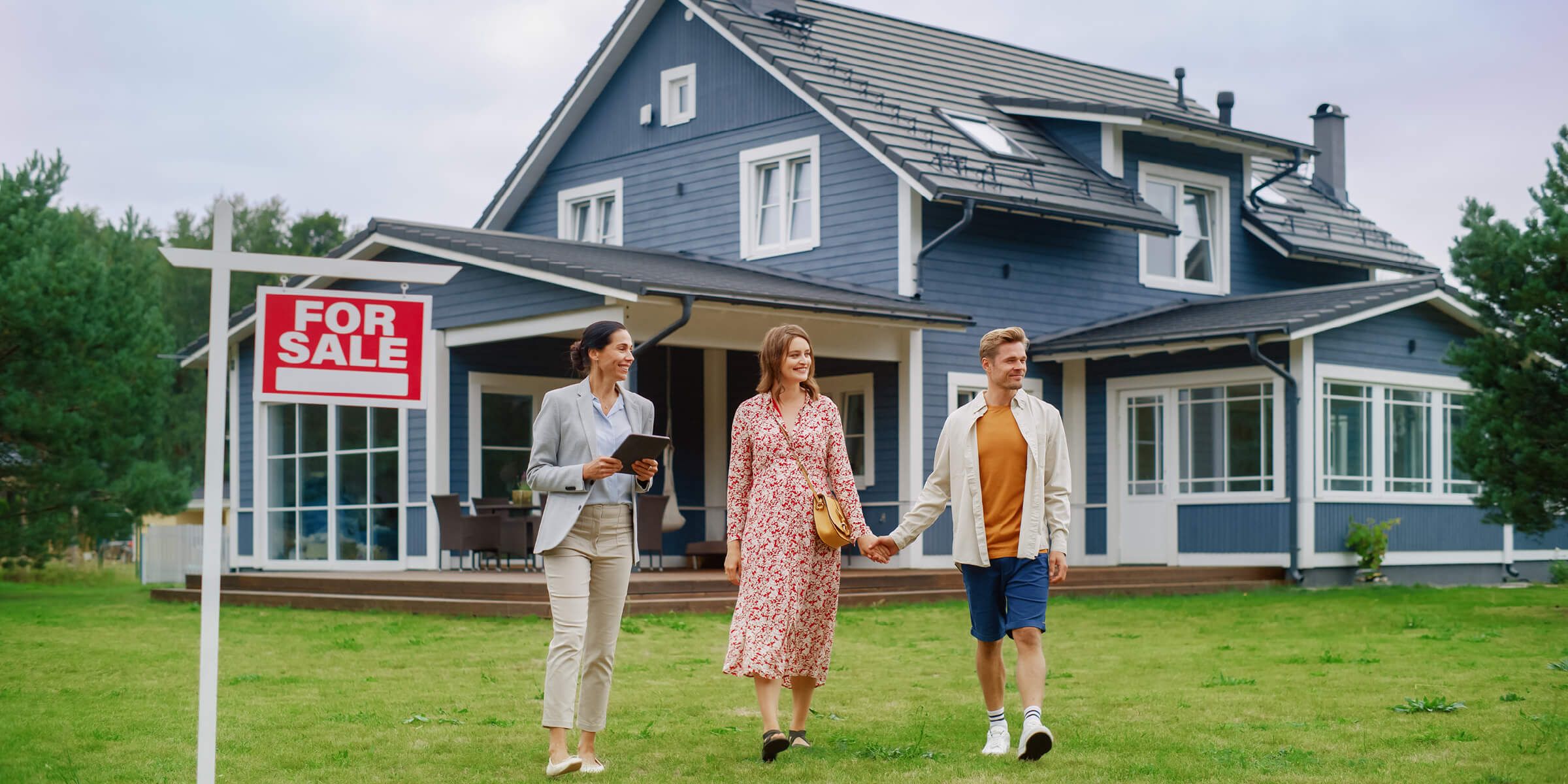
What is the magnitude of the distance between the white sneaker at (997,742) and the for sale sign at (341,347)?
249 cm

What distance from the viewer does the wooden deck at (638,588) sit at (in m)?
13.1

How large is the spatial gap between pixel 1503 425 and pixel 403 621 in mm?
8480

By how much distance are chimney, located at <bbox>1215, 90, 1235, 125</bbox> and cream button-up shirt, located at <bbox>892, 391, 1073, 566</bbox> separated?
16989 mm

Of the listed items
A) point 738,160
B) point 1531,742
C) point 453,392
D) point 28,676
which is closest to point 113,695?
point 28,676

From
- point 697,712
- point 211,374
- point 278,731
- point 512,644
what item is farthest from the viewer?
point 512,644

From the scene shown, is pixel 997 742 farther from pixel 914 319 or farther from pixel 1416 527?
pixel 1416 527

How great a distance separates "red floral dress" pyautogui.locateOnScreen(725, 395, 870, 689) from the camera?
6.34 meters

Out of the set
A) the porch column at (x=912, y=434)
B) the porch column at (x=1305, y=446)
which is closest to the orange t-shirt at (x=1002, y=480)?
the porch column at (x=912, y=434)

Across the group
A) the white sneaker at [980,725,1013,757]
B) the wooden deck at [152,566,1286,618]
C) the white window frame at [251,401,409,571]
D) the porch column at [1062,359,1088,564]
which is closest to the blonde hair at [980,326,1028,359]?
the white sneaker at [980,725,1013,757]

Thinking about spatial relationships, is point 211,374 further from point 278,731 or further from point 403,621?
point 403,621

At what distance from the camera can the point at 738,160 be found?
19188 mm

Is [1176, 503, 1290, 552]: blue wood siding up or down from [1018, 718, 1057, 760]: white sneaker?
up

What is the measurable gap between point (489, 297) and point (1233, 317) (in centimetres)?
774

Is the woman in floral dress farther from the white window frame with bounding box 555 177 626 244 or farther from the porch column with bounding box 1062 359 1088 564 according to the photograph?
the white window frame with bounding box 555 177 626 244
